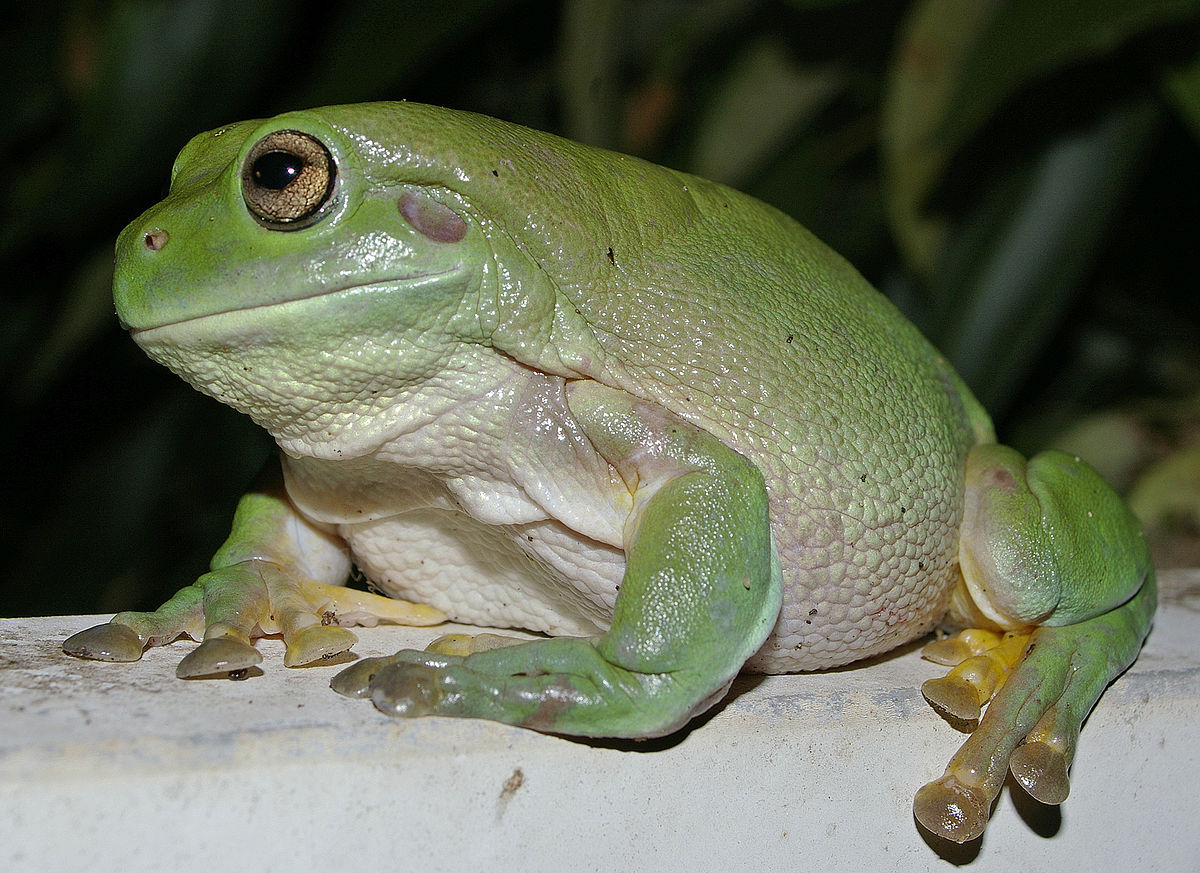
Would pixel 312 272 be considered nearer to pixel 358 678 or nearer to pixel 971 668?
pixel 358 678

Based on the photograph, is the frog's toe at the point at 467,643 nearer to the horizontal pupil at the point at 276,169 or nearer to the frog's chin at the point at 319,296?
the frog's chin at the point at 319,296

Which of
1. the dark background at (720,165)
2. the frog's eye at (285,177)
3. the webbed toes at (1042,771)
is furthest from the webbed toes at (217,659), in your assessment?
the dark background at (720,165)

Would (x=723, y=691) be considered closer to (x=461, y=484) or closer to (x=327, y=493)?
(x=461, y=484)

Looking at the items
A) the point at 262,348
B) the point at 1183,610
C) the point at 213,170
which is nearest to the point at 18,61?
the point at 213,170

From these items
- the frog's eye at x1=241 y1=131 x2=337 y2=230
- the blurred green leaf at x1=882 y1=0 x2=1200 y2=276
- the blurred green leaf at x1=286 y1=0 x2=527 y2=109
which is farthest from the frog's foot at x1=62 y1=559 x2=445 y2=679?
the blurred green leaf at x1=882 y1=0 x2=1200 y2=276

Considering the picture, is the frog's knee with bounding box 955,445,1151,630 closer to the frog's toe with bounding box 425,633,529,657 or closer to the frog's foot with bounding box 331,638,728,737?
the frog's foot with bounding box 331,638,728,737
